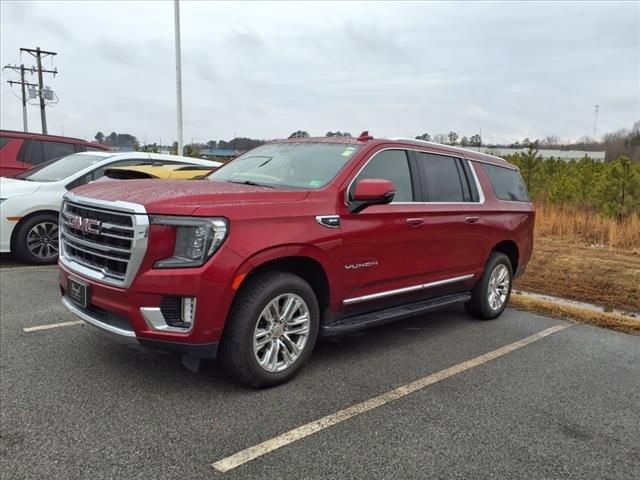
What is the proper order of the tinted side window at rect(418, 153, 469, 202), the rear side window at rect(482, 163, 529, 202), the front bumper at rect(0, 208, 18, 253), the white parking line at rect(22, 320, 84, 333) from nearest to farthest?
the white parking line at rect(22, 320, 84, 333), the tinted side window at rect(418, 153, 469, 202), the rear side window at rect(482, 163, 529, 202), the front bumper at rect(0, 208, 18, 253)

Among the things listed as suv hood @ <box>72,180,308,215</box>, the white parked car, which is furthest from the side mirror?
the white parked car

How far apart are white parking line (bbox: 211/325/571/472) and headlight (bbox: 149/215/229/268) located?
115cm

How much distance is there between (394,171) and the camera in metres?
4.79

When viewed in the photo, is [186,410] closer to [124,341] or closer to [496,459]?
[124,341]

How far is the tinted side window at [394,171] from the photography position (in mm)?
4562

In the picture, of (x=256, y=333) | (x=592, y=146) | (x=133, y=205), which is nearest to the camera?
(x=133, y=205)

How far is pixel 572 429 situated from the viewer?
3.51 meters

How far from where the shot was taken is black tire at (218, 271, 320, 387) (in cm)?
358

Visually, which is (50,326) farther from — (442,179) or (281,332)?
(442,179)

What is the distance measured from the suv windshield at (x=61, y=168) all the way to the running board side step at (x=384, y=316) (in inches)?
227

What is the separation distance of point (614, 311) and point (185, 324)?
559cm

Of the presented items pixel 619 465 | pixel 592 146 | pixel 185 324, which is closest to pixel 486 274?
pixel 619 465

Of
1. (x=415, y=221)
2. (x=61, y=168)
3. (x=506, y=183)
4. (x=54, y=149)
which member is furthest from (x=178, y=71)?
(x=415, y=221)

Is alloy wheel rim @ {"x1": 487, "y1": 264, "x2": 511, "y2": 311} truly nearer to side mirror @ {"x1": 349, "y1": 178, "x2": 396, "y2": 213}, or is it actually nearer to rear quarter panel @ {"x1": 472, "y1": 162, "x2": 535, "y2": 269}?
rear quarter panel @ {"x1": 472, "y1": 162, "x2": 535, "y2": 269}
